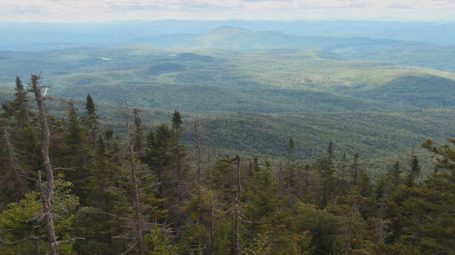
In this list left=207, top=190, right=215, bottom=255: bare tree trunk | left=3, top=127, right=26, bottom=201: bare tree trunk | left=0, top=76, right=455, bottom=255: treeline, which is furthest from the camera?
left=3, top=127, right=26, bottom=201: bare tree trunk

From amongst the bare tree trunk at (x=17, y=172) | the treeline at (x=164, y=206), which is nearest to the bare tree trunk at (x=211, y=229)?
the treeline at (x=164, y=206)

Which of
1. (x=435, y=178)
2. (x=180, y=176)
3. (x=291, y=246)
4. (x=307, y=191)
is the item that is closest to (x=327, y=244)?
(x=291, y=246)

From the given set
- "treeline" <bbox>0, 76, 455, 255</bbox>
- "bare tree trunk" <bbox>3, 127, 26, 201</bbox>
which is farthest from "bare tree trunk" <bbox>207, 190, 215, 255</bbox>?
"bare tree trunk" <bbox>3, 127, 26, 201</bbox>

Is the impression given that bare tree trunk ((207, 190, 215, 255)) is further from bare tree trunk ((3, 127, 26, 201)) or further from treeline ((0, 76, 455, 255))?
bare tree trunk ((3, 127, 26, 201))

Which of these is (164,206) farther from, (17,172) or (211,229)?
(211,229)

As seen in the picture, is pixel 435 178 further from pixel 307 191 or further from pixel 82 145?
pixel 307 191

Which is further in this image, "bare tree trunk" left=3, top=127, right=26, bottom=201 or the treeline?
"bare tree trunk" left=3, top=127, right=26, bottom=201

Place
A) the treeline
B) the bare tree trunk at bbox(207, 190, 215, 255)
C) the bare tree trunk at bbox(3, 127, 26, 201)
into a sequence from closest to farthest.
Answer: the treeline
the bare tree trunk at bbox(207, 190, 215, 255)
the bare tree trunk at bbox(3, 127, 26, 201)

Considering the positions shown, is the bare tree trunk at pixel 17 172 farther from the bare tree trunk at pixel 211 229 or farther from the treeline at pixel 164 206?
the bare tree trunk at pixel 211 229
